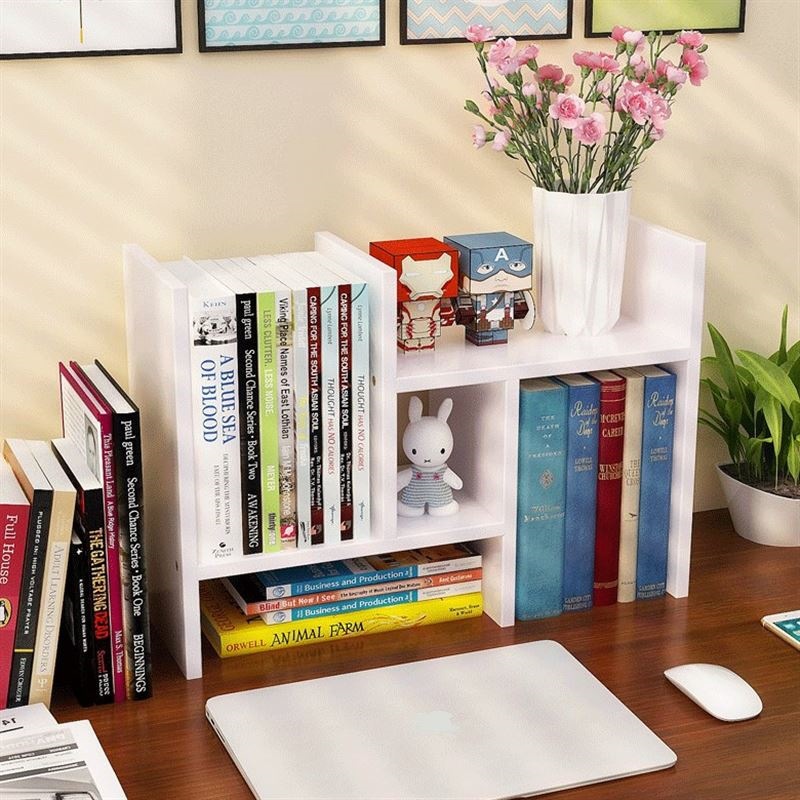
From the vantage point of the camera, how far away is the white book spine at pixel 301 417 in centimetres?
138

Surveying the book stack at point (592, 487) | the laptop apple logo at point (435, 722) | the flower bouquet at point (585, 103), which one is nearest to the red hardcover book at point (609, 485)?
the book stack at point (592, 487)

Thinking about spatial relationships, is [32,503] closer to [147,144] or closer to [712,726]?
[147,144]

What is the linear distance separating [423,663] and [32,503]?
44 centimetres

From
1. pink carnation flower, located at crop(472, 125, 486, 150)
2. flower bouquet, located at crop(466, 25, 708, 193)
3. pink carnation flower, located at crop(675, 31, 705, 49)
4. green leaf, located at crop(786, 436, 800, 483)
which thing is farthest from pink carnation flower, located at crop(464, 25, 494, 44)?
green leaf, located at crop(786, 436, 800, 483)

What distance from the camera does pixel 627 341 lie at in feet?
5.15

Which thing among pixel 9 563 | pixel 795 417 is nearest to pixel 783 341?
pixel 795 417

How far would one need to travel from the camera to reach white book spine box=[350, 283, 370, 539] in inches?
55.4

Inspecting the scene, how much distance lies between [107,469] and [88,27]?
49 cm

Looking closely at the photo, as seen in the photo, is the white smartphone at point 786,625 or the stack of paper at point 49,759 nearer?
the stack of paper at point 49,759

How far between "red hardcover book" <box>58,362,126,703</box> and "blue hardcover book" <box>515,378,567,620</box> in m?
0.45

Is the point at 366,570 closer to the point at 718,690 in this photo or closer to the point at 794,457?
the point at 718,690

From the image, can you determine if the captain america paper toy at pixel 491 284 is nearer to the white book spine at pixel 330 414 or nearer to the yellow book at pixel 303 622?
the white book spine at pixel 330 414

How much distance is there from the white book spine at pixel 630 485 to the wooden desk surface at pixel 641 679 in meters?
0.03

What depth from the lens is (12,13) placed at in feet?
4.65
